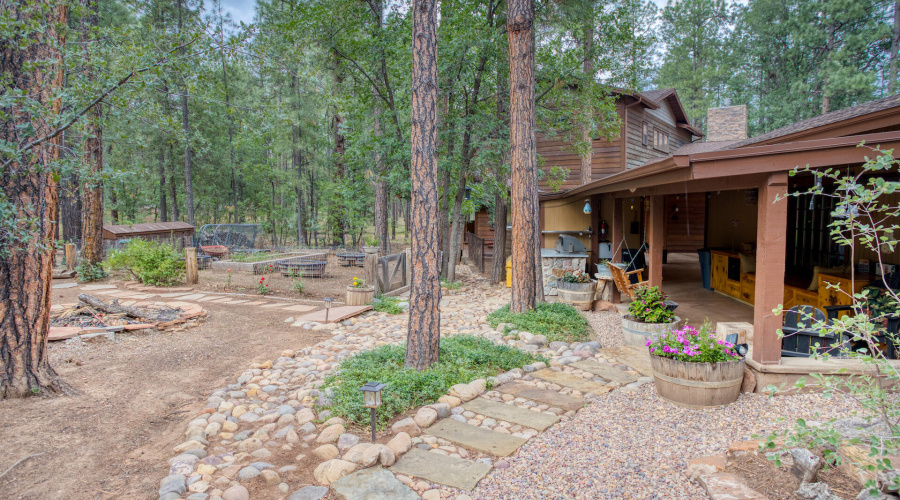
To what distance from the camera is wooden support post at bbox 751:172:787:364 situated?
405 centimetres

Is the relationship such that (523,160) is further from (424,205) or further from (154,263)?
(154,263)

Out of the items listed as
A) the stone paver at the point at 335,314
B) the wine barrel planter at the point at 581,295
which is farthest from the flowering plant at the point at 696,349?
the stone paver at the point at 335,314

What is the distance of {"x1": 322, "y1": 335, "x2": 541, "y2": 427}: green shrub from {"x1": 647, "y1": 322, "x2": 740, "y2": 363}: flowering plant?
1579 millimetres

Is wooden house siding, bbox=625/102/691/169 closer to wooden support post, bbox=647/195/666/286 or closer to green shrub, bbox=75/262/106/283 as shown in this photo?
wooden support post, bbox=647/195/666/286

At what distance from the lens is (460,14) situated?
10102 mm

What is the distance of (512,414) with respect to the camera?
3.85 m

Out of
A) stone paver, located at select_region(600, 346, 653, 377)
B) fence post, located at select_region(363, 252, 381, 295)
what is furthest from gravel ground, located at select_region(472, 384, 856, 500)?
fence post, located at select_region(363, 252, 381, 295)

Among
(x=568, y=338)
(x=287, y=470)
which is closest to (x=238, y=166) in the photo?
(x=568, y=338)

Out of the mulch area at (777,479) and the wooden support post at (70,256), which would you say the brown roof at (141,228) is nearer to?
the wooden support post at (70,256)

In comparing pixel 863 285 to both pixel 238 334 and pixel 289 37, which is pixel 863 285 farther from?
pixel 289 37

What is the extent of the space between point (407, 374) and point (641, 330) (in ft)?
9.99

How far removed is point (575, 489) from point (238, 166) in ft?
77.9

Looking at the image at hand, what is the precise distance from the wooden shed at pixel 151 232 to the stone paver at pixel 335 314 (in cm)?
807

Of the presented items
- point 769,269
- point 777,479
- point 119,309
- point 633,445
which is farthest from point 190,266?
point 777,479
